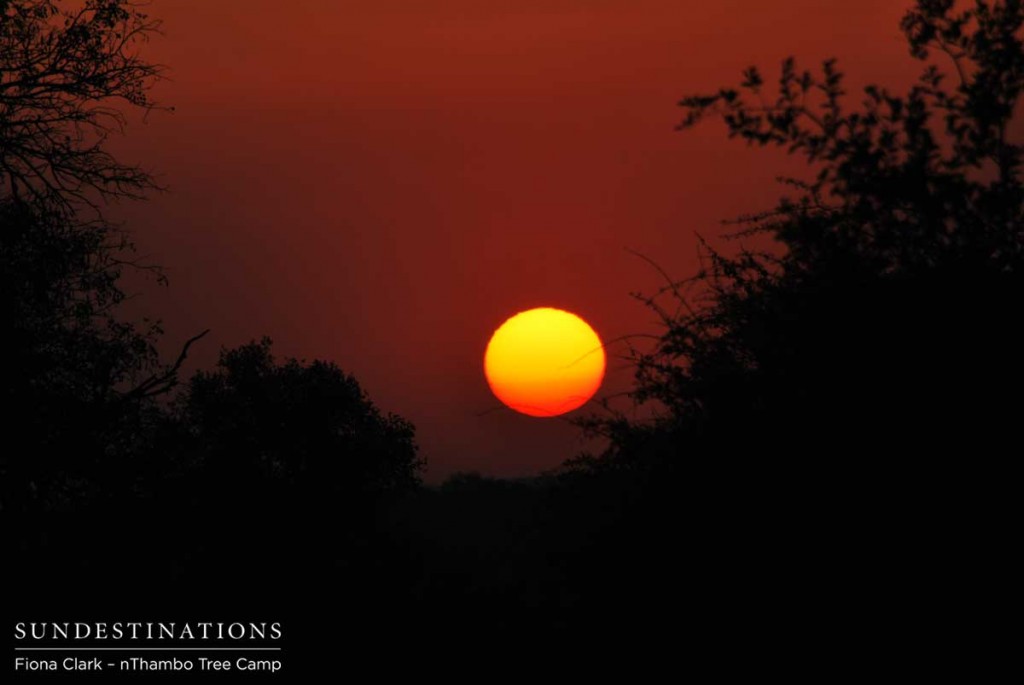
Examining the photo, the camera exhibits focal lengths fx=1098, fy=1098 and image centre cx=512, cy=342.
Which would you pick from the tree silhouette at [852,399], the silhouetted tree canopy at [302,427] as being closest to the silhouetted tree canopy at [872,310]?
the tree silhouette at [852,399]

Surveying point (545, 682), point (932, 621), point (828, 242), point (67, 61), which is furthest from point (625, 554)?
point (67, 61)

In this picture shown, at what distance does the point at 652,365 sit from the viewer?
1273 cm

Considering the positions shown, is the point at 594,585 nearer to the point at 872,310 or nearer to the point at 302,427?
the point at 872,310

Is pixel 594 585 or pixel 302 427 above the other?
pixel 302 427

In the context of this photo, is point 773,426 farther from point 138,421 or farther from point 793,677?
point 138,421

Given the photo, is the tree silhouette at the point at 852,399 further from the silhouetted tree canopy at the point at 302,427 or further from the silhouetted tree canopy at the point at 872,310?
the silhouetted tree canopy at the point at 302,427

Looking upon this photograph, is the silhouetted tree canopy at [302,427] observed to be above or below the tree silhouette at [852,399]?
above

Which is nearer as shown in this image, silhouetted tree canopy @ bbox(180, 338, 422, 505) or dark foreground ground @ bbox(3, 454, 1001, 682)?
dark foreground ground @ bbox(3, 454, 1001, 682)

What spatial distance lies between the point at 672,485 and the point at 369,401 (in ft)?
145

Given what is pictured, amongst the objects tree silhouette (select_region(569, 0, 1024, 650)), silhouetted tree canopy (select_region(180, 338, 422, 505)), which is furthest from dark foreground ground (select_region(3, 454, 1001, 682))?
silhouetted tree canopy (select_region(180, 338, 422, 505))

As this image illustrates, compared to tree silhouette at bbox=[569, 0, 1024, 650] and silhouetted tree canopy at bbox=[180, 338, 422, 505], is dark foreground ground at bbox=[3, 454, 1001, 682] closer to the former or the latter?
tree silhouette at bbox=[569, 0, 1024, 650]

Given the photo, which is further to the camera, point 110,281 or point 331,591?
point 110,281

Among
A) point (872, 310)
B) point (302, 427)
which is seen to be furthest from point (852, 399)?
point (302, 427)

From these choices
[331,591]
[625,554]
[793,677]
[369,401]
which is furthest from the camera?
[369,401]
